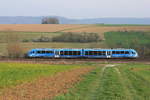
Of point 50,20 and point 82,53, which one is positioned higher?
point 50,20

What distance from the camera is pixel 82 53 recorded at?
230 feet

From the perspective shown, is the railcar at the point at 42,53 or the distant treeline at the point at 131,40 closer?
the railcar at the point at 42,53

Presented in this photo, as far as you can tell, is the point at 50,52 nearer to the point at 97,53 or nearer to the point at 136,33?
the point at 97,53

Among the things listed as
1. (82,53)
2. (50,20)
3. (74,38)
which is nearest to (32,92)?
(82,53)

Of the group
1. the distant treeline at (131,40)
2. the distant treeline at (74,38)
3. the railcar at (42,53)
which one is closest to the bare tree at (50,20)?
the distant treeline at (131,40)

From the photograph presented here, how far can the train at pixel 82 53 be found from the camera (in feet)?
228

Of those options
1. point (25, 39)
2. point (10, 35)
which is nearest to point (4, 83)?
point (10, 35)

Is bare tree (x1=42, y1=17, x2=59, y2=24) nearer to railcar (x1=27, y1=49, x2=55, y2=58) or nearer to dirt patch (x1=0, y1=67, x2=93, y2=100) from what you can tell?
railcar (x1=27, y1=49, x2=55, y2=58)

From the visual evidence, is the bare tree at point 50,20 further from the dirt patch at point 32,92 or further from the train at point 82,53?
the dirt patch at point 32,92

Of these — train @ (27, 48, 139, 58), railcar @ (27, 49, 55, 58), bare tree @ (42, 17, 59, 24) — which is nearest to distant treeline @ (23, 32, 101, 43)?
train @ (27, 48, 139, 58)

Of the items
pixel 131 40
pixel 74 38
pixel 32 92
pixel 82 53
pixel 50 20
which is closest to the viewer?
pixel 32 92

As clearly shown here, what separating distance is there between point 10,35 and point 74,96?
70.8 m

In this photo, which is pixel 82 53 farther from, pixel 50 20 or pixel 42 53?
pixel 50 20

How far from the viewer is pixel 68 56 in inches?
A: 2781
